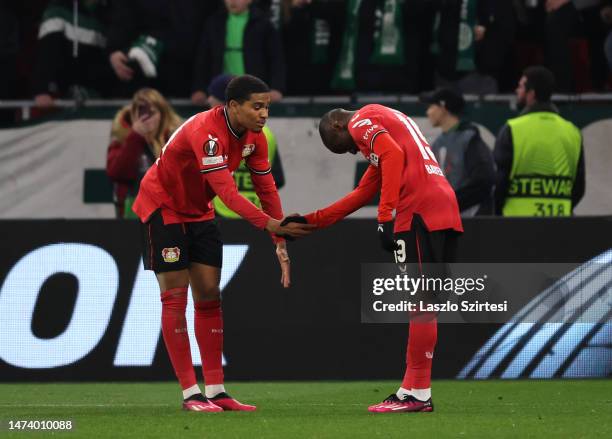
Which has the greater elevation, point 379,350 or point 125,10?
point 125,10

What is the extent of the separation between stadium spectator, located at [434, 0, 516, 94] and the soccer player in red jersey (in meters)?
4.74

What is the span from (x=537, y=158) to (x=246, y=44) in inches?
126

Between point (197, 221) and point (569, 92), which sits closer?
point (197, 221)

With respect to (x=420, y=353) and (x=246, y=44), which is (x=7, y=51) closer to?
(x=246, y=44)

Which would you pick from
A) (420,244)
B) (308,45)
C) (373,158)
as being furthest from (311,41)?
(420,244)

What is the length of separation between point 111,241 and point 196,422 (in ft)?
11.6

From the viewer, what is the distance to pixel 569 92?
44.8 ft

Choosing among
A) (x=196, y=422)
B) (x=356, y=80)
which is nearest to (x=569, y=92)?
(x=356, y=80)

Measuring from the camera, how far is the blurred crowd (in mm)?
13484

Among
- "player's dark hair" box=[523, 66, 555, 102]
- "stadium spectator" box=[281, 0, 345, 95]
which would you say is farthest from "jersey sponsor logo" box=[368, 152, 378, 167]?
"stadium spectator" box=[281, 0, 345, 95]

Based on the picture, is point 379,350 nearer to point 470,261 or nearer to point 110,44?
point 470,261

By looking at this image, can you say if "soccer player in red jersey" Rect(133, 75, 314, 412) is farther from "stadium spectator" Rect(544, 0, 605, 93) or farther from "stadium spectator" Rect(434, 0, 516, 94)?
"stadium spectator" Rect(544, 0, 605, 93)

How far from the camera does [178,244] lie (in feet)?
29.4

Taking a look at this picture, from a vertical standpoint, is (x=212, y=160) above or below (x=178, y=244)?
above
